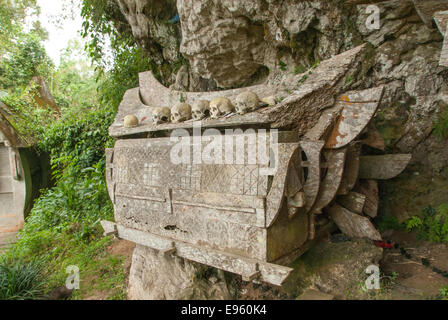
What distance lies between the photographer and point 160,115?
11.8 ft

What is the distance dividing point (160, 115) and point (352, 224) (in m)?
2.61

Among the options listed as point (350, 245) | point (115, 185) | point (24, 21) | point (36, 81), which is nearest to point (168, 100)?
point (115, 185)

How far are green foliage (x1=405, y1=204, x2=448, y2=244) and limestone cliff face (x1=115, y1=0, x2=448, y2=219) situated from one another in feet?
0.53

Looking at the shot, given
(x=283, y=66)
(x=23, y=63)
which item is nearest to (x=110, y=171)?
(x=283, y=66)

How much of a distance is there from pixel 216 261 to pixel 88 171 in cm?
497

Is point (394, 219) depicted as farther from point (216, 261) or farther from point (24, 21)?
point (24, 21)

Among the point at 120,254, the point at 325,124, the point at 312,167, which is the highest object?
the point at 325,124

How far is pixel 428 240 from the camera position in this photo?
3486 millimetres

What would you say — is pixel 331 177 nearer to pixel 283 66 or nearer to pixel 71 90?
pixel 283 66

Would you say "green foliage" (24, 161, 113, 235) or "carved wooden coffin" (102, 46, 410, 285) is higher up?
"carved wooden coffin" (102, 46, 410, 285)

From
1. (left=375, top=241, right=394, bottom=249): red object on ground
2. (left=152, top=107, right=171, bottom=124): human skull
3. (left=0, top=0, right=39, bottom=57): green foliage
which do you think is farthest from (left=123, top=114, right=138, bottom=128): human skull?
(left=0, top=0, right=39, bottom=57): green foliage

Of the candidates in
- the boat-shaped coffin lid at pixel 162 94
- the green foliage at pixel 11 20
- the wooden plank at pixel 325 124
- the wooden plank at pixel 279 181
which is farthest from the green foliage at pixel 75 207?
the green foliage at pixel 11 20

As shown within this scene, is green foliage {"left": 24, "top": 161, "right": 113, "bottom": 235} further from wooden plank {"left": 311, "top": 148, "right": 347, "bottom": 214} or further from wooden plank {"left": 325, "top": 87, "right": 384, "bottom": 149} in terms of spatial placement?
wooden plank {"left": 325, "top": 87, "right": 384, "bottom": 149}

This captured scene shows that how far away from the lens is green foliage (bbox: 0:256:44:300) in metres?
3.44
